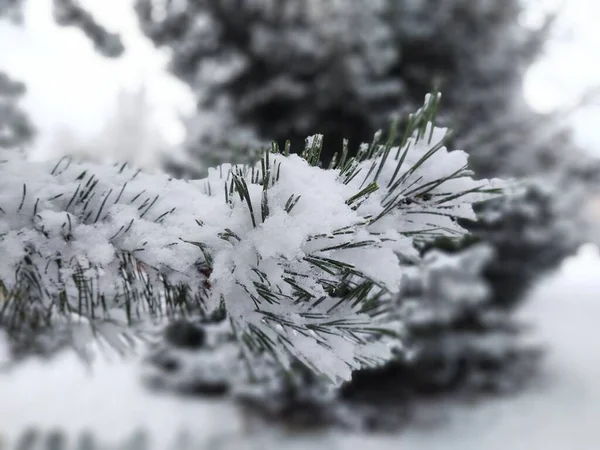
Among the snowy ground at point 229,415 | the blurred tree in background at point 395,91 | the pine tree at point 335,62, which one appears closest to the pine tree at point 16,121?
the blurred tree in background at point 395,91

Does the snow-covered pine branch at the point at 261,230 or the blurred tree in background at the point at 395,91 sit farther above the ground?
the blurred tree in background at the point at 395,91

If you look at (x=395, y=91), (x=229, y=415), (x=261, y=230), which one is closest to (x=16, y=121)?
(x=261, y=230)

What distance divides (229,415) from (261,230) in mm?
4022

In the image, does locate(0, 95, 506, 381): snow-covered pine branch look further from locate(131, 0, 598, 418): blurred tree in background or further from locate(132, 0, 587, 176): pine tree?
locate(132, 0, 587, 176): pine tree

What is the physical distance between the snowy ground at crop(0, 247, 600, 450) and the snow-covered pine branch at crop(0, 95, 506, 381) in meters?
2.69

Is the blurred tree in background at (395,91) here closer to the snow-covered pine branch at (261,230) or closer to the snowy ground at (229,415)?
the snowy ground at (229,415)

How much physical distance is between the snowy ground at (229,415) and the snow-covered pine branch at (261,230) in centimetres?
269

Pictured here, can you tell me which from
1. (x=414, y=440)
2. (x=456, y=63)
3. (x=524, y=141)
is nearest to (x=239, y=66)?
(x=456, y=63)

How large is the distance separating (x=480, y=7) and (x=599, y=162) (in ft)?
5.95

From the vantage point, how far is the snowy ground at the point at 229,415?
137 inches

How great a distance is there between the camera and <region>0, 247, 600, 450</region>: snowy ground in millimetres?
3475

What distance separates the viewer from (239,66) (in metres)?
3.00

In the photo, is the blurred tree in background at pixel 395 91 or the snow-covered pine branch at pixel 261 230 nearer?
the snow-covered pine branch at pixel 261 230

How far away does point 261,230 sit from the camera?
47 cm
